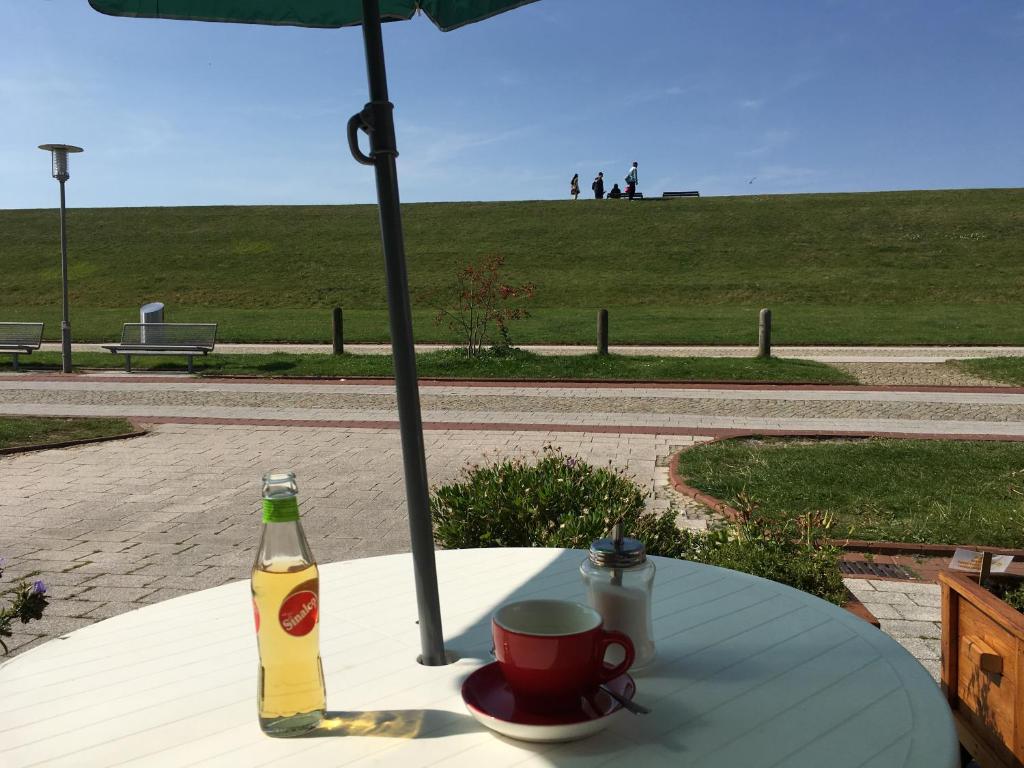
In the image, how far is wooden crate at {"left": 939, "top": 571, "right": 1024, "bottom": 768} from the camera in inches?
77.9

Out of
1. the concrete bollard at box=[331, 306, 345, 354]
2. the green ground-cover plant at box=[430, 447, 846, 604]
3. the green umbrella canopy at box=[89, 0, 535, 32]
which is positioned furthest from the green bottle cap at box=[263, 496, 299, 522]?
the concrete bollard at box=[331, 306, 345, 354]

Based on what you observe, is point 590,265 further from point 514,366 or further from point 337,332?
point 514,366

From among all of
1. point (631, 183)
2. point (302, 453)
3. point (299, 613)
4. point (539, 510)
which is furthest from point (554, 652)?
point (631, 183)

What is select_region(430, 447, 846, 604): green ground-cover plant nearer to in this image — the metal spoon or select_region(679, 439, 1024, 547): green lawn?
select_region(679, 439, 1024, 547): green lawn

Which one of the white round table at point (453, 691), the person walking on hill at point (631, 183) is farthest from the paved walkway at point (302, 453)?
the person walking on hill at point (631, 183)

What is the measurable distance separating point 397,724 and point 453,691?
0.14 metres

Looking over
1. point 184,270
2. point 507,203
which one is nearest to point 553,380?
point 184,270

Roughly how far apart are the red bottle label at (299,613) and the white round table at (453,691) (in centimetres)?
17

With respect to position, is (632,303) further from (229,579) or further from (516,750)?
(516,750)

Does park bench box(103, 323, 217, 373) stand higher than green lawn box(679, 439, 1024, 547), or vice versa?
park bench box(103, 323, 217, 373)

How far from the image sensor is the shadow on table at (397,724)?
131 centimetres

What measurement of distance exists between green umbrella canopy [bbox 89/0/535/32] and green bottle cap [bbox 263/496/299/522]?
152cm

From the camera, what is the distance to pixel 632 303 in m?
32.2

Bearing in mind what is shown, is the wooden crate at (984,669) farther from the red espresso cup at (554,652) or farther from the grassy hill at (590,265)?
the grassy hill at (590,265)
